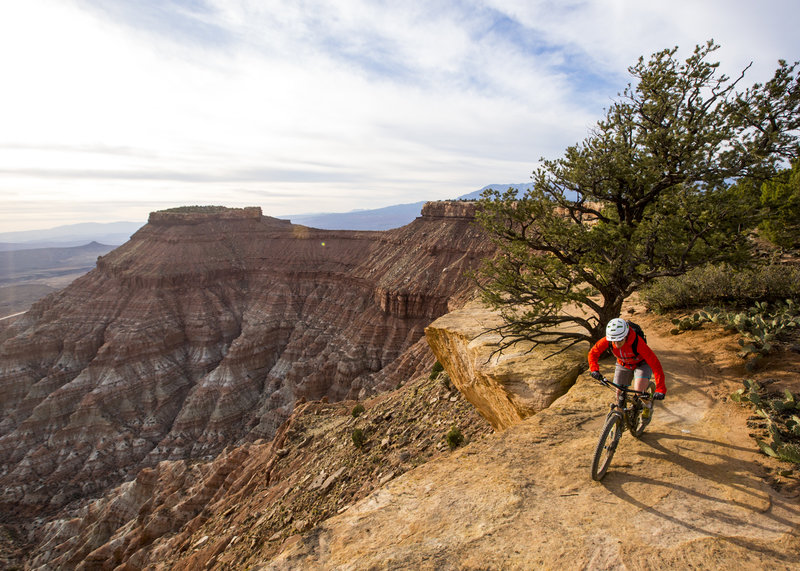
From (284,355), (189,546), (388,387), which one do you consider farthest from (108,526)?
(284,355)

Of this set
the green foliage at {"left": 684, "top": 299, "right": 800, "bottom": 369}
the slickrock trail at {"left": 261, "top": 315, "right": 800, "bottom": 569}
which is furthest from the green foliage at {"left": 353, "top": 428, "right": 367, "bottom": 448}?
the green foliage at {"left": 684, "top": 299, "right": 800, "bottom": 369}

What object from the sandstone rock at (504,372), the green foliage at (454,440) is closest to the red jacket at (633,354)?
the sandstone rock at (504,372)

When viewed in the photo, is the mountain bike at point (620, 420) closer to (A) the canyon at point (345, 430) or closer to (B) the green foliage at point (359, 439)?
(A) the canyon at point (345, 430)

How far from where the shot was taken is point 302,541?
6.17 metres

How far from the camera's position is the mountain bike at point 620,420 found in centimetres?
615

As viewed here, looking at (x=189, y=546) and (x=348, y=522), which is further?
(x=189, y=546)

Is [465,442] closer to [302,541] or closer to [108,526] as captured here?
[302,541]

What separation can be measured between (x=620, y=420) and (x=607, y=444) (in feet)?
1.52

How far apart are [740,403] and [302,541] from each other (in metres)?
8.43

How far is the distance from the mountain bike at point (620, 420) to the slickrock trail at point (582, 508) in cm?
27

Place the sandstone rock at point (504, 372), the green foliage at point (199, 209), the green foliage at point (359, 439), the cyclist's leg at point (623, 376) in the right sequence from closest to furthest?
the cyclist's leg at point (623, 376)
the sandstone rock at point (504, 372)
the green foliage at point (359, 439)
the green foliage at point (199, 209)

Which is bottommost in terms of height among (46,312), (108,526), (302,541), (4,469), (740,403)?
(4,469)

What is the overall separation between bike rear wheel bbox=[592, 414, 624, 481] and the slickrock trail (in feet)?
0.79

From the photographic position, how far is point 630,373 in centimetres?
684
